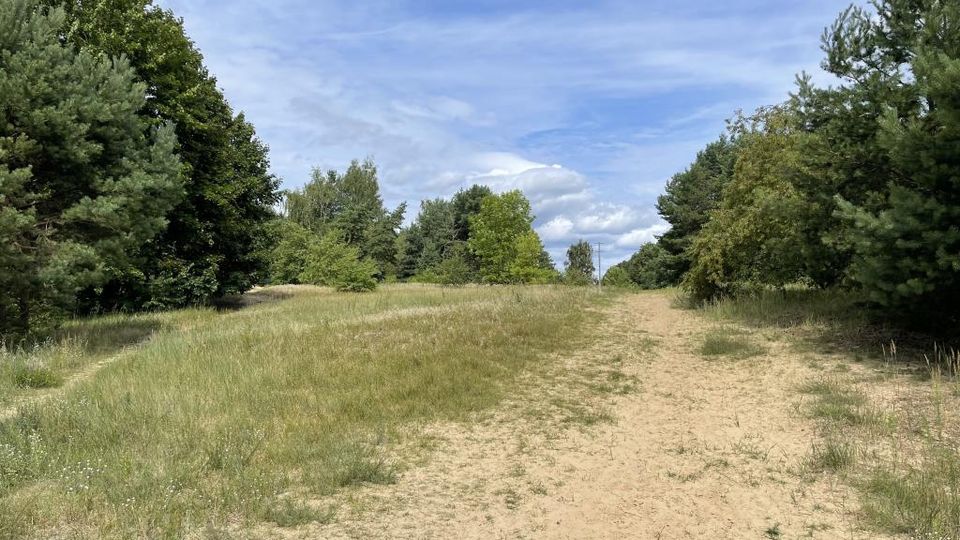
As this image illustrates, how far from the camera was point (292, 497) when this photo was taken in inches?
214

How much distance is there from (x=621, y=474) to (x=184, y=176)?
20479mm

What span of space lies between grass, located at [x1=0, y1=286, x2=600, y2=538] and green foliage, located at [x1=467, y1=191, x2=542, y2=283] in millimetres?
41692

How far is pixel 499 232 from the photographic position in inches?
2270

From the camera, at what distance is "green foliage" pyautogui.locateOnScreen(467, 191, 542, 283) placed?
5694 centimetres

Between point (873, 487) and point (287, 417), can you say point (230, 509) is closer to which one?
point (287, 417)

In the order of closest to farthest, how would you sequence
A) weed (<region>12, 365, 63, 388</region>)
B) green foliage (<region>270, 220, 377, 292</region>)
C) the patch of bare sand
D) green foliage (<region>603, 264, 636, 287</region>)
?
the patch of bare sand
weed (<region>12, 365, 63, 388</region>)
green foliage (<region>270, 220, 377, 292</region>)
green foliage (<region>603, 264, 636, 287</region>)

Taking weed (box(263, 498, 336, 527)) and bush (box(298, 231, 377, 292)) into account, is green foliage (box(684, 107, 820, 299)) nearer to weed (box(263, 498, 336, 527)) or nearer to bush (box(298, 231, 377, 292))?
weed (box(263, 498, 336, 527))

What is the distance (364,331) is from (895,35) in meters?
13.9

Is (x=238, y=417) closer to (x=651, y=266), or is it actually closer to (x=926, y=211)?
(x=926, y=211)

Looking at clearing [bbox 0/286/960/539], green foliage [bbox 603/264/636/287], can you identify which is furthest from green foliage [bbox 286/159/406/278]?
clearing [bbox 0/286/960/539]

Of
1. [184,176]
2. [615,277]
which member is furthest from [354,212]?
[184,176]

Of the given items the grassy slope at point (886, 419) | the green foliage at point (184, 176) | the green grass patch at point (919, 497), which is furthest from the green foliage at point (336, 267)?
the green grass patch at point (919, 497)

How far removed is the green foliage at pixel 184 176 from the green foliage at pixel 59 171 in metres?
4.71

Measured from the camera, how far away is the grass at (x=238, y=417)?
197 inches
